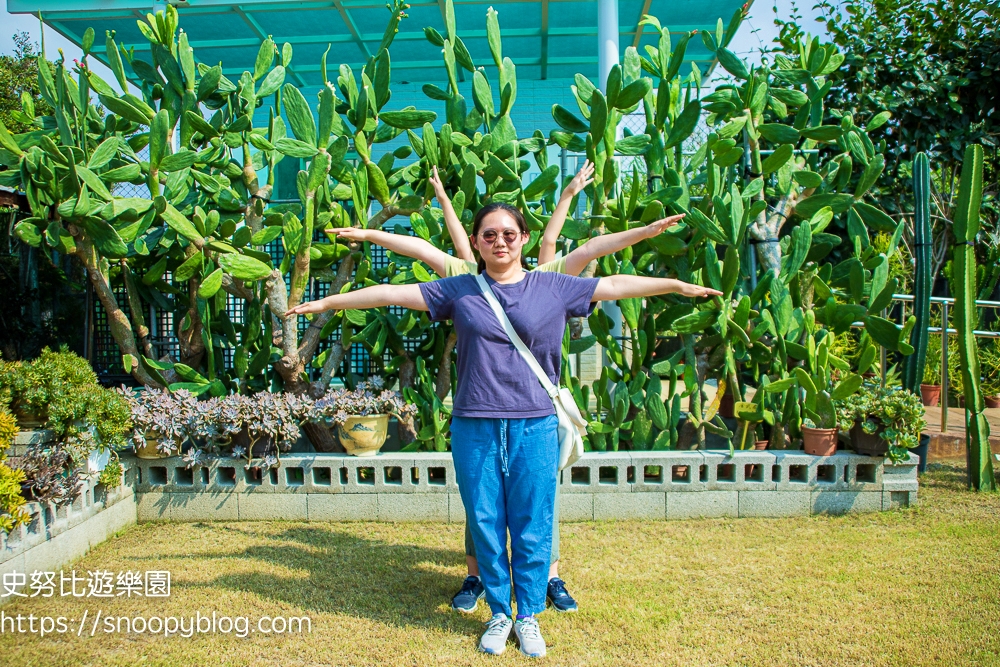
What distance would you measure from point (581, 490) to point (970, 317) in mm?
2548

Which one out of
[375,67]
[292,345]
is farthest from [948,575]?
[375,67]

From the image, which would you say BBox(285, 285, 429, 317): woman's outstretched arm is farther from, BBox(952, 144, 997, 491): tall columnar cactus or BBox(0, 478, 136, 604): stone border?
BBox(952, 144, 997, 491): tall columnar cactus

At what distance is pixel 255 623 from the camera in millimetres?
2795

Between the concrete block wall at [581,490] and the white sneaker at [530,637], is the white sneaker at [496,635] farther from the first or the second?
the concrete block wall at [581,490]

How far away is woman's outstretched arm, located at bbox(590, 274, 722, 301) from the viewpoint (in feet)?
8.27

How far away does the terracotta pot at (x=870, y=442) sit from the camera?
394cm

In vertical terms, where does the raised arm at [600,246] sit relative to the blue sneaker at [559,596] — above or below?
above

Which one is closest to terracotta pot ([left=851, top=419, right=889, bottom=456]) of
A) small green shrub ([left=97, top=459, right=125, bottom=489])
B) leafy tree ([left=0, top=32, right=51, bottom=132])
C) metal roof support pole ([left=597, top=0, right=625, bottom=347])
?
metal roof support pole ([left=597, top=0, right=625, bottom=347])

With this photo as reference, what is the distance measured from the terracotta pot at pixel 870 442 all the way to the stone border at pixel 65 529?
3882 millimetres

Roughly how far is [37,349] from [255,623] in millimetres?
3294

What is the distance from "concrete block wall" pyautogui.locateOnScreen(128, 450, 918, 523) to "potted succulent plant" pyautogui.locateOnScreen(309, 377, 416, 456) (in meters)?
0.09

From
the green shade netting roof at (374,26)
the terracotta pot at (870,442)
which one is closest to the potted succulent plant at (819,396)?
the terracotta pot at (870,442)

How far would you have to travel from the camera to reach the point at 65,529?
3.33m

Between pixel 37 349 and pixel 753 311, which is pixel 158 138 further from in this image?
pixel 753 311
